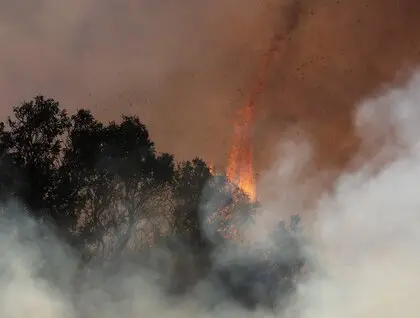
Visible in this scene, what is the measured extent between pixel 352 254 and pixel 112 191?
38.1ft

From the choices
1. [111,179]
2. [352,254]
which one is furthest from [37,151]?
[352,254]

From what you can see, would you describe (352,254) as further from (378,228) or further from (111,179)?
(111,179)

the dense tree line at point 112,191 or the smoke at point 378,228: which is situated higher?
the dense tree line at point 112,191

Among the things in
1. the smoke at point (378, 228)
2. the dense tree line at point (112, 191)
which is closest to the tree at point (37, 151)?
the dense tree line at point (112, 191)

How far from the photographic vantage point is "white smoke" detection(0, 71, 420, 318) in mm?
13383

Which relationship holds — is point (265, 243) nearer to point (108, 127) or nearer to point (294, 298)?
point (294, 298)

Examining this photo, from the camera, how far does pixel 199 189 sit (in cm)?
2591

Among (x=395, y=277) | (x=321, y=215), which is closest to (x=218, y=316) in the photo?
(x=321, y=215)

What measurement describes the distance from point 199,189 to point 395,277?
13.0 meters

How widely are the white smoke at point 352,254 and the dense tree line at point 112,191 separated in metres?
3.86

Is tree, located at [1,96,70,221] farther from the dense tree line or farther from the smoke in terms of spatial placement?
the smoke

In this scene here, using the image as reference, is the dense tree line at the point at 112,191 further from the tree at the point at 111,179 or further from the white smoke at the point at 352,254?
the white smoke at the point at 352,254

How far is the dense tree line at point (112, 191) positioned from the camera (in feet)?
72.3

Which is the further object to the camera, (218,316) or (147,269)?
(147,269)
